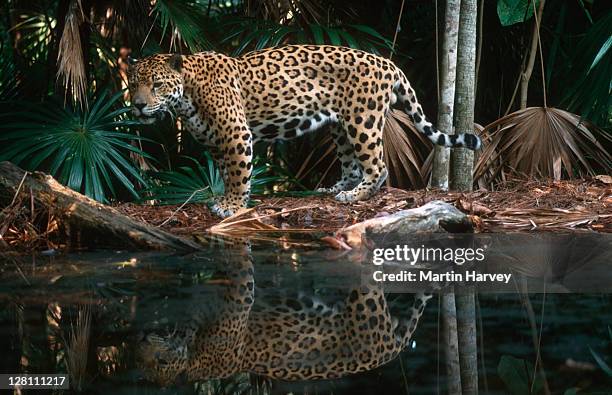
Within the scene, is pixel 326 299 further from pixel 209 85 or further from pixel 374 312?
pixel 209 85

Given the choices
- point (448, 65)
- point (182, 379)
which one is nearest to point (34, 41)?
point (448, 65)

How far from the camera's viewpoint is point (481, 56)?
946 centimetres

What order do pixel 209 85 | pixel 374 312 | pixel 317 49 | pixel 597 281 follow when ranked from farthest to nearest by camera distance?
pixel 317 49 → pixel 209 85 → pixel 597 281 → pixel 374 312

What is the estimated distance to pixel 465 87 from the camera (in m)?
7.37

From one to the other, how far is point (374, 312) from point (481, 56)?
258 inches

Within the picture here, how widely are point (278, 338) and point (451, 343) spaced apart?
62 centimetres

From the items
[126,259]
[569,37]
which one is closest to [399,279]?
[126,259]

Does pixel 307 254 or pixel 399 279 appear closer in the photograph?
pixel 399 279

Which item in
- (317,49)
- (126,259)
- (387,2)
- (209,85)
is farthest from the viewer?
(387,2)

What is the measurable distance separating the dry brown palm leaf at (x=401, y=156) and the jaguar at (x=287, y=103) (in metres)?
0.61

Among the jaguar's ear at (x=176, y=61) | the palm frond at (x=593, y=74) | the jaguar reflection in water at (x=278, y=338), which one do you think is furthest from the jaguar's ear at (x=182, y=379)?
the palm frond at (x=593, y=74)

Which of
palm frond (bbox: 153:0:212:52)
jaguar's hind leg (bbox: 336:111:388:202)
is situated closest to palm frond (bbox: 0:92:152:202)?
palm frond (bbox: 153:0:212:52)

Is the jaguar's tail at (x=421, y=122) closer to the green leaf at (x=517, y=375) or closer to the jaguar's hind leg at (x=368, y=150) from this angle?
the jaguar's hind leg at (x=368, y=150)

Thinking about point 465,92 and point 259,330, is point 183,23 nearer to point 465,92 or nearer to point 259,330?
point 465,92
